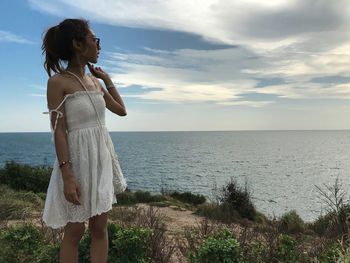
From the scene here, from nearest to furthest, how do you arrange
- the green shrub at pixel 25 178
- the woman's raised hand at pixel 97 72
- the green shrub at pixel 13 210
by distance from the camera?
the woman's raised hand at pixel 97 72 → the green shrub at pixel 13 210 → the green shrub at pixel 25 178

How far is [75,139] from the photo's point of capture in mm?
2010

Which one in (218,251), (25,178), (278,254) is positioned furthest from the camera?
(25,178)

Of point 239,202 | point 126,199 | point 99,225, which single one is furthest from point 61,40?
point 126,199

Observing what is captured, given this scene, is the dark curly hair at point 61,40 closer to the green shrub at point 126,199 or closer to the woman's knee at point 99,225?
the woman's knee at point 99,225

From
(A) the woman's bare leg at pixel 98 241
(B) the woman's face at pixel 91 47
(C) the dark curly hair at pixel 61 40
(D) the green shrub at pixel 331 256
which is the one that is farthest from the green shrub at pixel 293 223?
(C) the dark curly hair at pixel 61 40

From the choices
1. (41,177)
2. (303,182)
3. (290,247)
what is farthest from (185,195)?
(303,182)

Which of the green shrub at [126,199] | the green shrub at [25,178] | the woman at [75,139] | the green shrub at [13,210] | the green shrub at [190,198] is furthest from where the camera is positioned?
the green shrub at [190,198]

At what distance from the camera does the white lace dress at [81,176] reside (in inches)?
78.6

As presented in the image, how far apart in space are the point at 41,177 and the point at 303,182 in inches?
906

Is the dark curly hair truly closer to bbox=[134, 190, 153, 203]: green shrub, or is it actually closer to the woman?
the woman

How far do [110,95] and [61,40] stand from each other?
22.6 inches

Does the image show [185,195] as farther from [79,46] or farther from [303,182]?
[303,182]

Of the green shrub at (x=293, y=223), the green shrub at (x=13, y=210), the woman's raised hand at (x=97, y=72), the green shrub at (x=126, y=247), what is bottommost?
the green shrub at (x=293, y=223)

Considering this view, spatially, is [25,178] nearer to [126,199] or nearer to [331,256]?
[126,199]
